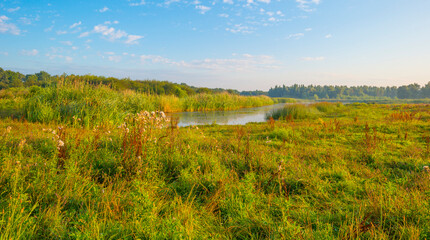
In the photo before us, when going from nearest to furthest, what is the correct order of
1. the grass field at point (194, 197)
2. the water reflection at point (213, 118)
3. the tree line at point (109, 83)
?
the grass field at point (194, 197) → the tree line at point (109, 83) → the water reflection at point (213, 118)

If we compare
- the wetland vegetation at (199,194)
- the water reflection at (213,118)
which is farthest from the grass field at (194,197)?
the water reflection at (213,118)

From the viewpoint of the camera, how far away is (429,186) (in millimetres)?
3131

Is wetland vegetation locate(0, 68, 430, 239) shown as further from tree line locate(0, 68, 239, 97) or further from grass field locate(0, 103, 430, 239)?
tree line locate(0, 68, 239, 97)

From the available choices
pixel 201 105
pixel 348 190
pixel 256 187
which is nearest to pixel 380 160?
pixel 348 190

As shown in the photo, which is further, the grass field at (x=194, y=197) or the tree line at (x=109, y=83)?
the tree line at (x=109, y=83)

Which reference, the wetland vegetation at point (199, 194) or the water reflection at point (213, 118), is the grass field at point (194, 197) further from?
the water reflection at point (213, 118)

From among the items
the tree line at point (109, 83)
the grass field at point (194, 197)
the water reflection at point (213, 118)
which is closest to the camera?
the grass field at point (194, 197)

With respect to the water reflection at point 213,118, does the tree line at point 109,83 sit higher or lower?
higher

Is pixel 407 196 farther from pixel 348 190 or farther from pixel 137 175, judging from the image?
pixel 137 175

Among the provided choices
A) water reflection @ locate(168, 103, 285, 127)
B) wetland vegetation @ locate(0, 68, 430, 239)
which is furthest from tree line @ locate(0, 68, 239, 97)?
wetland vegetation @ locate(0, 68, 430, 239)

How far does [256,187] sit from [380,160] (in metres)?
3.28

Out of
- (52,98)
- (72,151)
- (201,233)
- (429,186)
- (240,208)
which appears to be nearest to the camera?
(201,233)

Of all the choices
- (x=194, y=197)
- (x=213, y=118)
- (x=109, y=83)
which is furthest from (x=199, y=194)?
(x=213, y=118)

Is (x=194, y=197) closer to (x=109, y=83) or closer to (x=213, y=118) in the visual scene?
(x=109, y=83)
